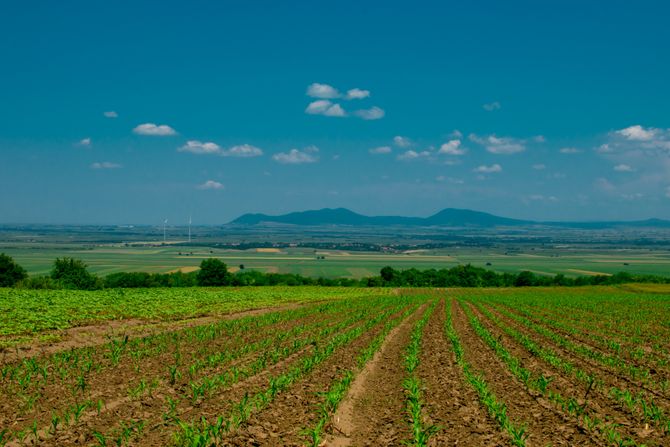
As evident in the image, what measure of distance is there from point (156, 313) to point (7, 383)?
20415mm

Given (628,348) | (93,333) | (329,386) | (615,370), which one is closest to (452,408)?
(329,386)

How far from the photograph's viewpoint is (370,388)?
14945mm

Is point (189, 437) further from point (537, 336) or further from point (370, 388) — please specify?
point (537, 336)

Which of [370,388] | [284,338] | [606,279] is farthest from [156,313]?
[606,279]

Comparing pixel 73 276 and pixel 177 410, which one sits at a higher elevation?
Answer: pixel 177 410

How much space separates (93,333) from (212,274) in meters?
60.6

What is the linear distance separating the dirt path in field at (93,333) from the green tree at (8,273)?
45.9 m

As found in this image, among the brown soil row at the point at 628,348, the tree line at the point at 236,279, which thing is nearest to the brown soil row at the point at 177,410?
the brown soil row at the point at 628,348

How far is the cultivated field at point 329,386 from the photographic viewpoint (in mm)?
10750

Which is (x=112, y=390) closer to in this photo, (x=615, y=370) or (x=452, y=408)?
(x=452, y=408)

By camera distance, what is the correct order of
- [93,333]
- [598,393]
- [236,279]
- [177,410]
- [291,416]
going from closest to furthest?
[291,416] < [177,410] < [598,393] < [93,333] < [236,279]

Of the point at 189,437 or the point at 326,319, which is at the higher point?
the point at 189,437

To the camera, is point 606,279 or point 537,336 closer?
point 537,336

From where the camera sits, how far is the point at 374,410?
1272 cm
